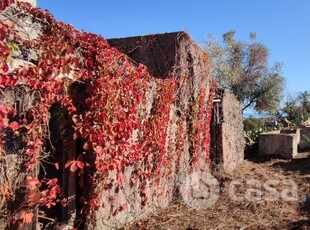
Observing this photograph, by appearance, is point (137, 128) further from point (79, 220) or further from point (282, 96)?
point (282, 96)

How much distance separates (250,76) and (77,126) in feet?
86.0

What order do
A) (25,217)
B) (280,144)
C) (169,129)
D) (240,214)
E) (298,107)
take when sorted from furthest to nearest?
(298,107)
(280,144)
(169,129)
(240,214)
(25,217)

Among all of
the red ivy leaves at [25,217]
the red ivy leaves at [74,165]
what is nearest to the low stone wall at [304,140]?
the red ivy leaves at [74,165]

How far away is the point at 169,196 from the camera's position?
6.80 meters

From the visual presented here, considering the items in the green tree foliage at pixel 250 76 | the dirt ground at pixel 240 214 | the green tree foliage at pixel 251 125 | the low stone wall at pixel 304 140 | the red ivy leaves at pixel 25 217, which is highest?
the green tree foliage at pixel 250 76

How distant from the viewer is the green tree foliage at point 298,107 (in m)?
28.5

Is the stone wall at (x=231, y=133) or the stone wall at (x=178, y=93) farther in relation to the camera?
the stone wall at (x=231, y=133)

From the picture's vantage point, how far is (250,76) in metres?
28.6

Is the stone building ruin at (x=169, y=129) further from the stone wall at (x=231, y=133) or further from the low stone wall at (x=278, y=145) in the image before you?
the low stone wall at (x=278, y=145)

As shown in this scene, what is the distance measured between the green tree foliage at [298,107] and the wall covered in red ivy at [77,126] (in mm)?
24226

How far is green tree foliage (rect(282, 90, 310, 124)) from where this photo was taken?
28.5 meters

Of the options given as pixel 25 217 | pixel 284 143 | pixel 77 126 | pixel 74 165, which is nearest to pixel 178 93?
Answer: pixel 77 126

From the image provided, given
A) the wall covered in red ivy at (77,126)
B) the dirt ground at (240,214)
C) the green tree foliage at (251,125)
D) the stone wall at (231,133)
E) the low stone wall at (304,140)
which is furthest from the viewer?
the green tree foliage at (251,125)

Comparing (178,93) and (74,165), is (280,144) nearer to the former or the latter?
(178,93)
